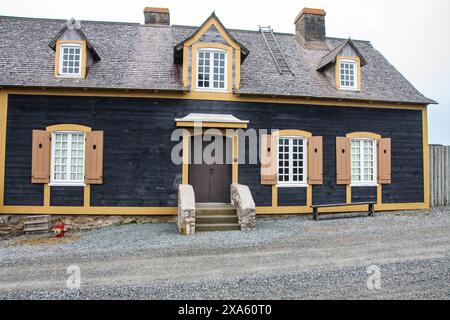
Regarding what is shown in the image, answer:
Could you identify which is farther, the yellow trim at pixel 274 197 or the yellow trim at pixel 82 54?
the yellow trim at pixel 274 197

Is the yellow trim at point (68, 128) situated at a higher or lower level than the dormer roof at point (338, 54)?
lower

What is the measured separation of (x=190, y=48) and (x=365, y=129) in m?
7.39

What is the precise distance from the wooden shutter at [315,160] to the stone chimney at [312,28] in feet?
18.3

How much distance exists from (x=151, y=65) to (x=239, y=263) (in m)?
8.87

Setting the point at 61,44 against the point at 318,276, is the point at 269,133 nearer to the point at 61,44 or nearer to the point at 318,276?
the point at 318,276

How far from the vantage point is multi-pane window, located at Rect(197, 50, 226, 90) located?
12047 mm

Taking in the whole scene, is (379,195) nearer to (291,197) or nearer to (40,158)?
(291,197)

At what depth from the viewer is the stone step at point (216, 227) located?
32.5 feet

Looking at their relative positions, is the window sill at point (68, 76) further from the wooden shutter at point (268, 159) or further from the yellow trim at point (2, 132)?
the wooden shutter at point (268, 159)

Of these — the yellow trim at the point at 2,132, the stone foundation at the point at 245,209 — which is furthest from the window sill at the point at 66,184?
the stone foundation at the point at 245,209

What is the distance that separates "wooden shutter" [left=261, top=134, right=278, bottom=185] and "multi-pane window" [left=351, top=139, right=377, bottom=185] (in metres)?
3.25

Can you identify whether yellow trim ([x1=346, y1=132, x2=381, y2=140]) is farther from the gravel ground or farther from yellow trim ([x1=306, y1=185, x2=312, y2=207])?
the gravel ground

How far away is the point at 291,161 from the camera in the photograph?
489 inches

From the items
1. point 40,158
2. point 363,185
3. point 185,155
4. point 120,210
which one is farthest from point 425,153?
point 40,158
